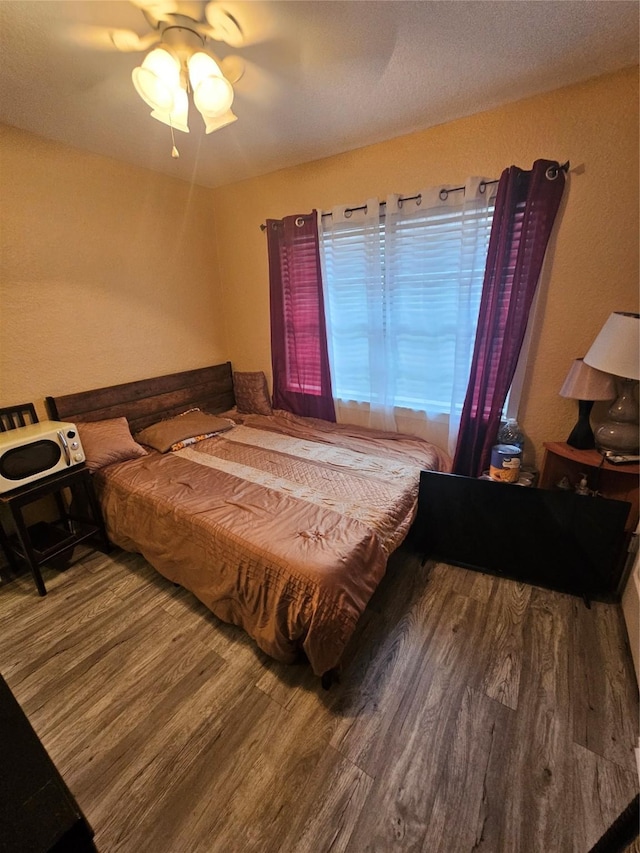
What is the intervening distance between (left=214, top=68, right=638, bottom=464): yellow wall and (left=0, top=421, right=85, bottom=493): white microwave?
2.32 m

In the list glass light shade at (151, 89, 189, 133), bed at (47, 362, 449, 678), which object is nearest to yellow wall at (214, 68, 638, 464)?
bed at (47, 362, 449, 678)

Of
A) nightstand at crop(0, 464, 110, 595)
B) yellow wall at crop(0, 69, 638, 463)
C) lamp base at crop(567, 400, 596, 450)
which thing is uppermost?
yellow wall at crop(0, 69, 638, 463)

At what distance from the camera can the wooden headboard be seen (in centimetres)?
237

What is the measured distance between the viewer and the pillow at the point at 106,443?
219 centimetres

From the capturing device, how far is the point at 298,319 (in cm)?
280

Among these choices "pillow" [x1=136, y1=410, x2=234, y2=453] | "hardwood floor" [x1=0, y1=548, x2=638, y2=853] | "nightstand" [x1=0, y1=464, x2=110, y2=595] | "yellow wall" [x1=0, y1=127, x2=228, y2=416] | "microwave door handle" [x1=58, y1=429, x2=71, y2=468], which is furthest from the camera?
"pillow" [x1=136, y1=410, x2=234, y2=453]

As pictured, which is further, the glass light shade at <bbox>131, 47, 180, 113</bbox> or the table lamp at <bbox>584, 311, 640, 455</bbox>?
the table lamp at <bbox>584, 311, 640, 455</bbox>

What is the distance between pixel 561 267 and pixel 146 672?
2.89 meters

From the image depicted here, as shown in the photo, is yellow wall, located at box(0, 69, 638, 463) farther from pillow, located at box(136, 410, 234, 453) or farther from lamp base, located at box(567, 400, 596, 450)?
pillow, located at box(136, 410, 234, 453)

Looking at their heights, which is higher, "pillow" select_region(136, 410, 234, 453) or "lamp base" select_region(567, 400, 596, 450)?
"lamp base" select_region(567, 400, 596, 450)

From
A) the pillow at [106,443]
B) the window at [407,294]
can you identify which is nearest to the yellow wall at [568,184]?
the window at [407,294]

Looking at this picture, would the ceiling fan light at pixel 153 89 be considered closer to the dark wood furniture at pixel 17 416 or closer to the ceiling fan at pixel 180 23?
the ceiling fan at pixel 180 23

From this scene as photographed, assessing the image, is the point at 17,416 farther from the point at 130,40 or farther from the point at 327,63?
the point at 327,63

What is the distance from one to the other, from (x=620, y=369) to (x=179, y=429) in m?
2.67
